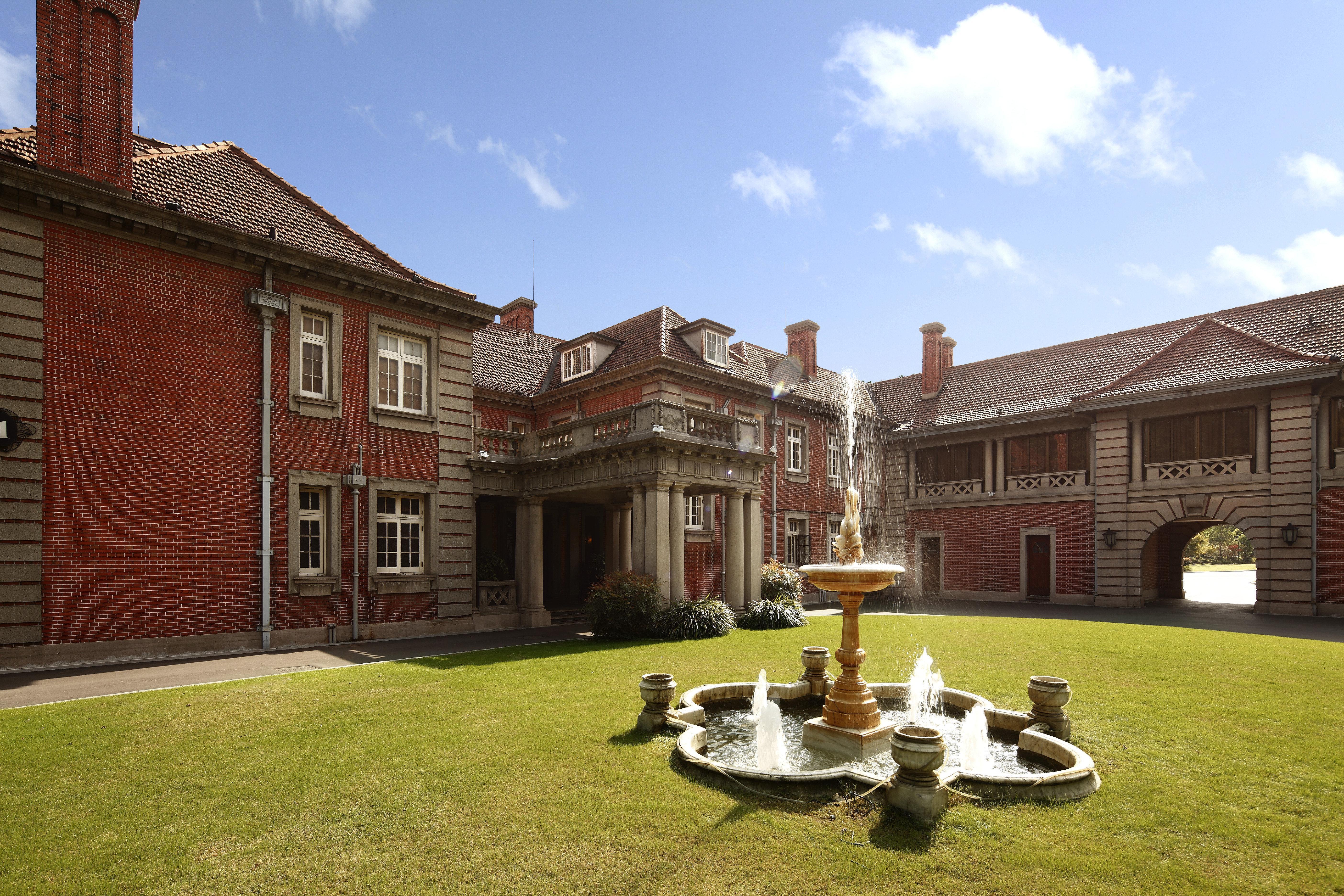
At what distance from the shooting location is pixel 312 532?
1562cm

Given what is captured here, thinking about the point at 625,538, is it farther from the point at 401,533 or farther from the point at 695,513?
the point at 401,533

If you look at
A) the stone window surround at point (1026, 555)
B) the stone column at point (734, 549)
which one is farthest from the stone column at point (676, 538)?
the stone window surround at point (1026, 555)

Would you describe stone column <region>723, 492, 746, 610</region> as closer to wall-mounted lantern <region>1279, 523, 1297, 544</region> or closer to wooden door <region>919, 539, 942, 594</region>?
wooden door <region>919, 539, 942, 594</region>

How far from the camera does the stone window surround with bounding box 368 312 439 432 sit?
54.8 ft

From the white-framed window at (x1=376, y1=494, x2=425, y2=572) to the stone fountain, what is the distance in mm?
12630

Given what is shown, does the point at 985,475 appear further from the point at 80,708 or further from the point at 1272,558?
the point at 80,708

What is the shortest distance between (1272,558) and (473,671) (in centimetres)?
2434

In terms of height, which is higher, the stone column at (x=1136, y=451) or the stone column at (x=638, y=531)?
the stone column at (x=1136, y=451)

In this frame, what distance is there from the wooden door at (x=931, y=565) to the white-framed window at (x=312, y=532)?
25004mm

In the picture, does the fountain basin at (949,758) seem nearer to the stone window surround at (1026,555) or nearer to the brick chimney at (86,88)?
the brick chimney at (86,88)

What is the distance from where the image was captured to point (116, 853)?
489 centimetres

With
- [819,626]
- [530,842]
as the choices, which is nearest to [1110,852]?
[530,842]

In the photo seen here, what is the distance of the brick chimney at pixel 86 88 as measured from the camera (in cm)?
1270

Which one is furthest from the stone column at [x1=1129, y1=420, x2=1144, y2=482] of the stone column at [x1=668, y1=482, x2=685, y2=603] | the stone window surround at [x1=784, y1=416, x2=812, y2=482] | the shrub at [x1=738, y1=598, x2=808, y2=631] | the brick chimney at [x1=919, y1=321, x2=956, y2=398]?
the stone column at [x1=668, y1=482, x2=685, y2=603]
